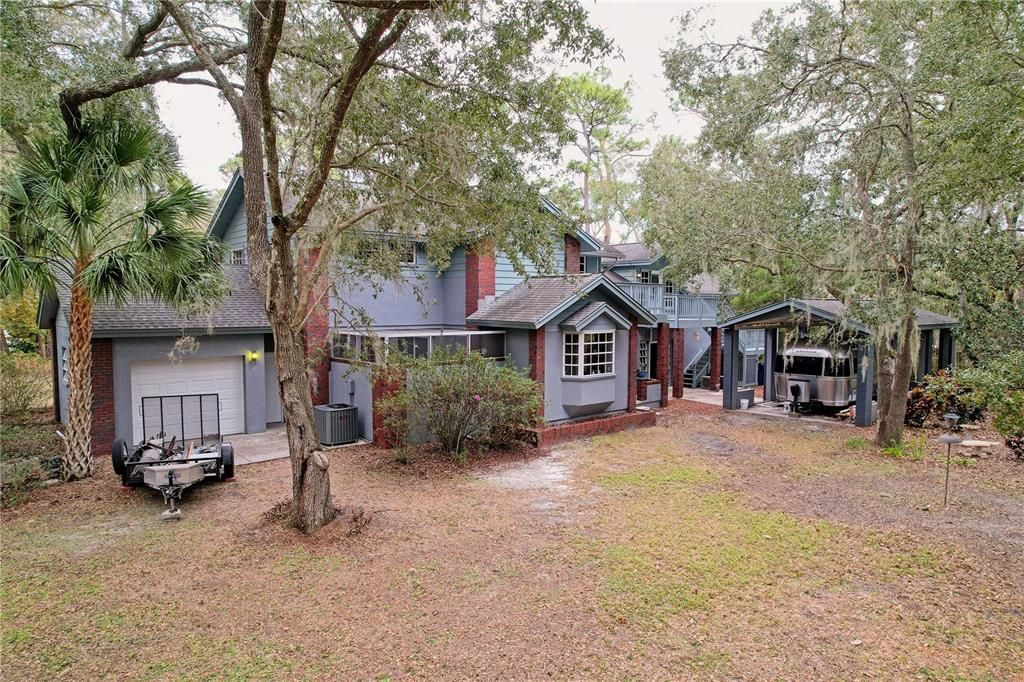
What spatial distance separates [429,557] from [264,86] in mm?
5786

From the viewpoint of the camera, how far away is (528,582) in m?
6.12

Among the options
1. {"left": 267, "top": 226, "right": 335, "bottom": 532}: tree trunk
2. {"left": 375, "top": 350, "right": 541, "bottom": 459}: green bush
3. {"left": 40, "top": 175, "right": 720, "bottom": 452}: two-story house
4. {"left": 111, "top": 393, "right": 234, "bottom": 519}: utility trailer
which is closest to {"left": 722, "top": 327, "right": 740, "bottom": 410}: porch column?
{"left": 40, "top": 175, "right": 720, "bottom": 452}: two-story house

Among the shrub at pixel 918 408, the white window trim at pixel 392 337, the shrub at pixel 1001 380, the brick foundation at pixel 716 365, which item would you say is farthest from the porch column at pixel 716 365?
the shrub at pixel 1001 380

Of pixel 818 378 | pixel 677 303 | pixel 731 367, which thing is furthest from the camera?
pixel 677 303

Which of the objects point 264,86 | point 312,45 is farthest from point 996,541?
point 312,45

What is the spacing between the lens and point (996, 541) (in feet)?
24.2

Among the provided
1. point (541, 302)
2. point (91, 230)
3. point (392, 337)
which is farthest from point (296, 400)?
point (541, 302)

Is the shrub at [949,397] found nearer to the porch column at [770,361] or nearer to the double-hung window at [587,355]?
the porch column at [770,361]

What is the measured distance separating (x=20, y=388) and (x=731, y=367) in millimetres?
20107

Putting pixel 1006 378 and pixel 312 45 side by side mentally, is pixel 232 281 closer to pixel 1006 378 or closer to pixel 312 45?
pixel 312 45

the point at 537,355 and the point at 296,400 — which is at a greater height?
the point at 537,355

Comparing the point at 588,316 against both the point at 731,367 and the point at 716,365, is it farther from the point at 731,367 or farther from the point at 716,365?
the point at 716,365

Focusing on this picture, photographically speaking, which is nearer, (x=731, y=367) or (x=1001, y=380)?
(x=1001, y=380)

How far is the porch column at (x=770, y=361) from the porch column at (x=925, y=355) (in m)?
4.82
